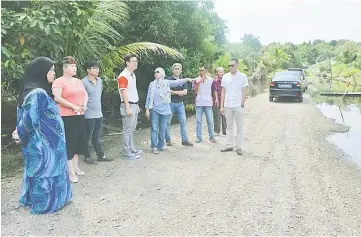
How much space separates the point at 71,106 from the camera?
15.5ft

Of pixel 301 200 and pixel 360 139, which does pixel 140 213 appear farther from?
pixel 360 139

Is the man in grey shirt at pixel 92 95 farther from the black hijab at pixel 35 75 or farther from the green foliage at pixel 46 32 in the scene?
the black hijab at pixel 35 75

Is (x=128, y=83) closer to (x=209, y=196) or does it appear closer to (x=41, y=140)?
(x=41, y=140)

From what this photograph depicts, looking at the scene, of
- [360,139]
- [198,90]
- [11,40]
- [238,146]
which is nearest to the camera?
[11,40]

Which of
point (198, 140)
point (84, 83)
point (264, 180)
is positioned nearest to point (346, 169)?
point (264, 180)

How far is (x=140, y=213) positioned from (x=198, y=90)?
4.04 metres

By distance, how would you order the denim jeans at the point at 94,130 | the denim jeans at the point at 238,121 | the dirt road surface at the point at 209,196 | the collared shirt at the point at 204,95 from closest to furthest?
the dirt road surface at the point at 209,196
the denim jeans at the point at 94,130
the denim jeans at the point at 238,121
the collared shirt at the point at 204,95

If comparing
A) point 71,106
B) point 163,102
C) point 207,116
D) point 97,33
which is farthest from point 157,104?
point 71,106

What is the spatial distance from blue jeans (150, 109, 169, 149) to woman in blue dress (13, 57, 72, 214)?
8.90 ft

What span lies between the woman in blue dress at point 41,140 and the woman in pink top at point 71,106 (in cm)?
66

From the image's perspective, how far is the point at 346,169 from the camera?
6.15m

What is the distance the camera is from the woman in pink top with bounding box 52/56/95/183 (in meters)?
4.70

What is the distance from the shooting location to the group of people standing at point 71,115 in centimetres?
388

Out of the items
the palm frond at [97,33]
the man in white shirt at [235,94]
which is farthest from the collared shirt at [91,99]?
the man in white shirt at [235,94]
